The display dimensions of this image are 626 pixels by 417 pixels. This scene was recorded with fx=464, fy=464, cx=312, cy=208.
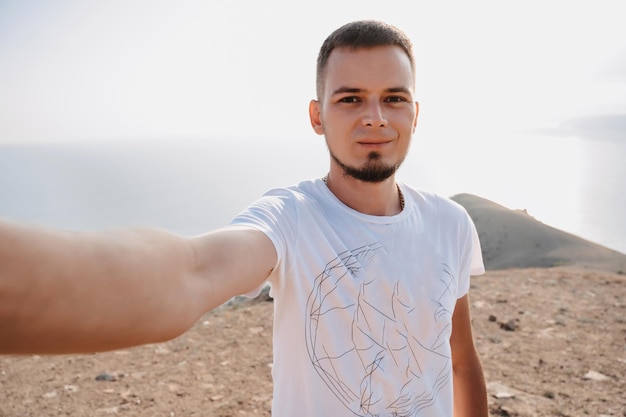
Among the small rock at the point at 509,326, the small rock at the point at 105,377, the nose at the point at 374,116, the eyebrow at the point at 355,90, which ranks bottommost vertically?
the small rock at the point at 105,377

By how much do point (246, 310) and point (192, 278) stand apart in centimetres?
514

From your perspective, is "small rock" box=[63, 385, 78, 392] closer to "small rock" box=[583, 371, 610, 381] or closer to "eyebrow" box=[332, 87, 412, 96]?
"eyebrow" box=[332, 87, 412, 96]

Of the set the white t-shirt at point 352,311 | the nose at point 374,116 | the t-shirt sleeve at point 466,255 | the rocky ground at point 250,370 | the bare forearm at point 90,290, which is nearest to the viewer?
the bare forearm at point 90,290

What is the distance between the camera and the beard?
6.65 feet

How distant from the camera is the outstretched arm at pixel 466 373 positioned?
2445 millimetres

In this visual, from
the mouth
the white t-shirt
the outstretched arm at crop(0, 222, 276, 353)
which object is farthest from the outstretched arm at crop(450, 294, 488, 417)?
the outstretched arm at crop(0, 222, 276, 353)

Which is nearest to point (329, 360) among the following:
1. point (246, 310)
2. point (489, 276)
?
point (246, 310)

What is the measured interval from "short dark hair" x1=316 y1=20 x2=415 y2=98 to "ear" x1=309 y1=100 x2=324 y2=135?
76 millimetres

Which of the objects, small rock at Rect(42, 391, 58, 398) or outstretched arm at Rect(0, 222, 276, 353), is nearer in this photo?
outstretched arm at Rect(0, 222, 276, 353)

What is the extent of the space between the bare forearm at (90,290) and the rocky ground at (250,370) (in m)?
2.95

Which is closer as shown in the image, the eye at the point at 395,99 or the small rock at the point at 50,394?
the eye at the point at 395,99

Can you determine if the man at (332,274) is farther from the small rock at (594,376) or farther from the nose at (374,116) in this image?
the small rock at (594,376)

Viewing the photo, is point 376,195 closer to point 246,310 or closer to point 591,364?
point 591,364

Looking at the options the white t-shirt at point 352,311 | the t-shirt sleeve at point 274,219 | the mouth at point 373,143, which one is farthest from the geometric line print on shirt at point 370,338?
the mouth at point 373,143
